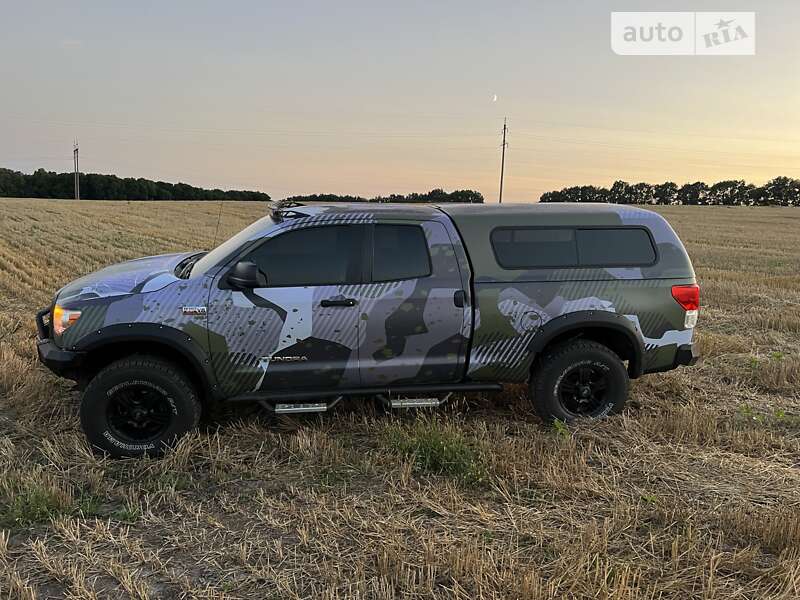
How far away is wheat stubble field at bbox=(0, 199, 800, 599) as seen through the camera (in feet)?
9.72

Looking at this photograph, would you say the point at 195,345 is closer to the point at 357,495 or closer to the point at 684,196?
the point at 357,495

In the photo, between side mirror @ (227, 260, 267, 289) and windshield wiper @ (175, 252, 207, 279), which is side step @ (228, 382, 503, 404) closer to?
side mirror @ (227, 260, 267, 289)

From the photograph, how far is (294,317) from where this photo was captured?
14.2 ft

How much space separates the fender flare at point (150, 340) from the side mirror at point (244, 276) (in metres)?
0.48

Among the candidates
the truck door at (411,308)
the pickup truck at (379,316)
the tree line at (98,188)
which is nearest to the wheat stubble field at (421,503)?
the pickup truck at (379,316)

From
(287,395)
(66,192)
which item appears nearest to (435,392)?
(287,395)

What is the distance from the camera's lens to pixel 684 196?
88000mm

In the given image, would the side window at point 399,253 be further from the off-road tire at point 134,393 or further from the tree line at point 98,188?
the tree line at point 98,188

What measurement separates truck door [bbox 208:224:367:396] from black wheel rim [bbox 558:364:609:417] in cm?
173

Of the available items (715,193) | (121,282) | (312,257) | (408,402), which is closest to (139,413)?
(121,282)

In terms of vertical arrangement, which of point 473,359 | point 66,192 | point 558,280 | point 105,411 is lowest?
point 105,411

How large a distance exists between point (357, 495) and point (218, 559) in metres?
0.92

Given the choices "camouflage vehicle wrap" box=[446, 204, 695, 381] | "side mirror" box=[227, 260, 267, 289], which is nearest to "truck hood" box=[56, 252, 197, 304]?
"side mirror" box=[227, 260, 267, 289]

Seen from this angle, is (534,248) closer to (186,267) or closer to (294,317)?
(294,317)
